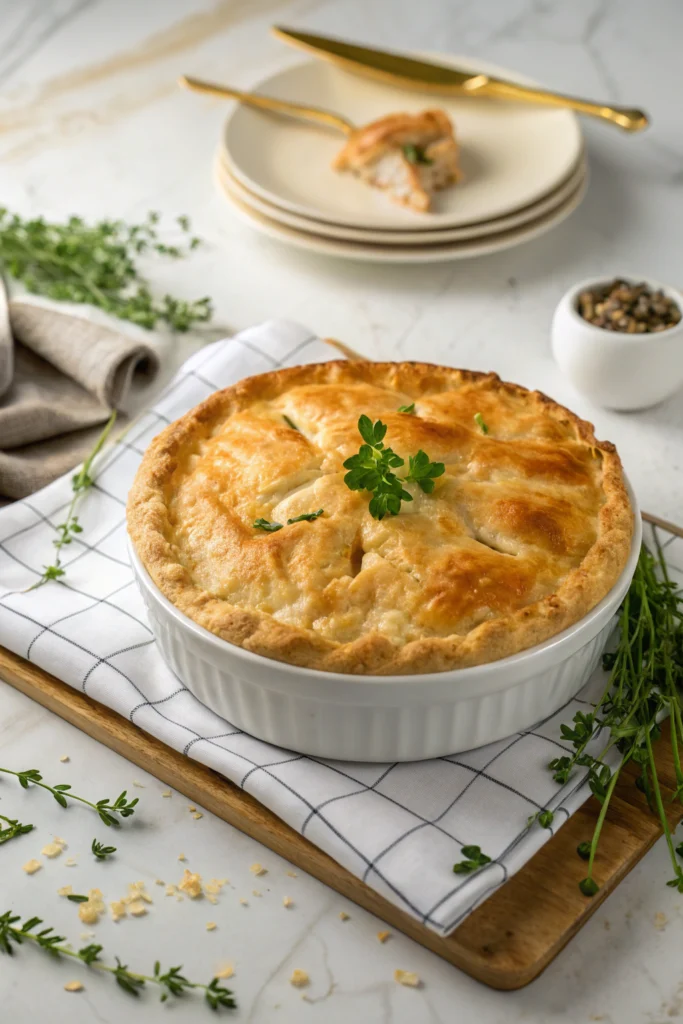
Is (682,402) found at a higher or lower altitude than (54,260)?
lower

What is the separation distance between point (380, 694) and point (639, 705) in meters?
0.61

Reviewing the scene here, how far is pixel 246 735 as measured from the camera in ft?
8.32

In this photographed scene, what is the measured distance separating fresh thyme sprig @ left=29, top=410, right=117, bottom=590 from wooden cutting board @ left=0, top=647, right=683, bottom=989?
371 millimetres

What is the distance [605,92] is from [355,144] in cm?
178

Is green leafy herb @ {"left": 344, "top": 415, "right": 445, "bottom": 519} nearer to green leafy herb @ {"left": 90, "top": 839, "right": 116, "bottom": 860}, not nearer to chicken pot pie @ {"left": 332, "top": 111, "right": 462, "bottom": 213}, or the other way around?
green leafy herb @ {"left": 90, "top": 839, "right": 116, "bottom": 860}

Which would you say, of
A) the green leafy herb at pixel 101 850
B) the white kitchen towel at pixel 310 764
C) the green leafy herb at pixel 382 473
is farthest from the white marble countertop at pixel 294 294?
the green leafy herb at pixel 382 473

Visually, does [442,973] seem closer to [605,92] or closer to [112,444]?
[112,444]

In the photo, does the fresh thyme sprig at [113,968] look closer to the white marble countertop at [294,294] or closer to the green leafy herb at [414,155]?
the white marble countertop at [294,294]

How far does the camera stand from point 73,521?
3141 millimetres

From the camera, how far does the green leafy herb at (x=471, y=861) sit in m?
2.19

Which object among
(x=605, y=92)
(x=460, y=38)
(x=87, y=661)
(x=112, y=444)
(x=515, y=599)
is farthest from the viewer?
(x=460, y=38)

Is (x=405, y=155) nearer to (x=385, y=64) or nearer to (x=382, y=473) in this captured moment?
(x=385, y=64)

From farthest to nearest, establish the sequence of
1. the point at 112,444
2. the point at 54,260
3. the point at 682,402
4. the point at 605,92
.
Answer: the point at 605,92 < the point at 54,260 < the point at 682,402 < the point at 112,444

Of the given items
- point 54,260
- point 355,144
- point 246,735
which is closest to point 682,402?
point 355,144
